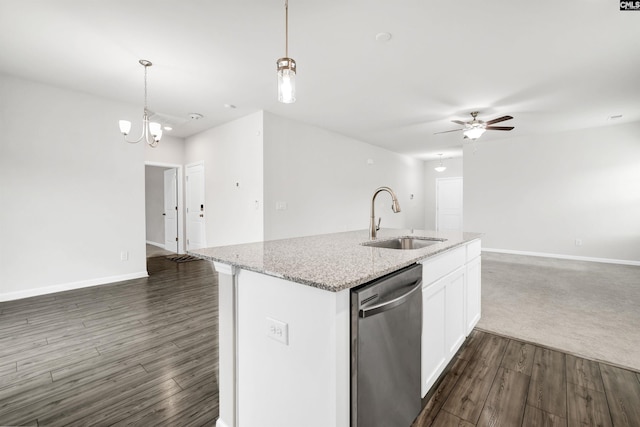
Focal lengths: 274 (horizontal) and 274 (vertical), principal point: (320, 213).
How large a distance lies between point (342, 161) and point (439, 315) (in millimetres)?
4553

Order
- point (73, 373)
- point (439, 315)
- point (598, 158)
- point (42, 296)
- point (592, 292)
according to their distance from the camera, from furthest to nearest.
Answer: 1. point (598, 158)
2. point (592, 292)
3. point (42, 296)
4. point (73, 373)
5. point (439, 315)

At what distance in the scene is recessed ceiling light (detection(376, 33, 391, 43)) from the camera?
239 centimetres

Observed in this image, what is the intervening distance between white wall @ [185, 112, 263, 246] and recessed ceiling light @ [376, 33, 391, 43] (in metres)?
2.40

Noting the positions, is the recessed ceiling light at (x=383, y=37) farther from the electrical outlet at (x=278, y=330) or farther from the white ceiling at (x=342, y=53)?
the electrical outlet at (x=278, y=330)

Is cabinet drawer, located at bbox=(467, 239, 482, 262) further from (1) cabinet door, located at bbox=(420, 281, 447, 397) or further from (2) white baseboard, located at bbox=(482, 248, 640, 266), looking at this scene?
(2) white baseboard, located at bbox=(482, 248, 640, 266)

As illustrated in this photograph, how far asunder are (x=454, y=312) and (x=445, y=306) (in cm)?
23

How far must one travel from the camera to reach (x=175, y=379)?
1.82m

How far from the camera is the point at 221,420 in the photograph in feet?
4.57

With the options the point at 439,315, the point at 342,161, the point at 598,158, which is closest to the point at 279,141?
the point at 342,161

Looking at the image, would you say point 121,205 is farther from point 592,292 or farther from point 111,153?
point 592,292

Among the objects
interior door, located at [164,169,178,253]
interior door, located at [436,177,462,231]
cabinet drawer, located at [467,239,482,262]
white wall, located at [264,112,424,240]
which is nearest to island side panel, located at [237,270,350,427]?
cabinet drawer, located at [467,239,482,262]

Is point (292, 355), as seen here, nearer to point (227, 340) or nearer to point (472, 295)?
point (227, 340)

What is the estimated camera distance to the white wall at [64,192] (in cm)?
327

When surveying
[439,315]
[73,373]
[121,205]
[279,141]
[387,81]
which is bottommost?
[73,373]
